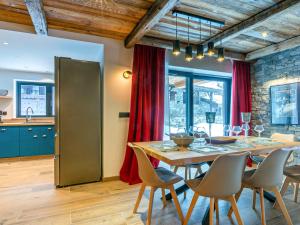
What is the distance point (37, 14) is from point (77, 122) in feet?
5.12

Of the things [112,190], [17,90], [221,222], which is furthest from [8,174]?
[221,222]

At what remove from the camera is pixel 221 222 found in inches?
80.4

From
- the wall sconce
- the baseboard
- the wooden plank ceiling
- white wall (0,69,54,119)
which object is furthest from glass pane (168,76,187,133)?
white wall (0,69,54,119)

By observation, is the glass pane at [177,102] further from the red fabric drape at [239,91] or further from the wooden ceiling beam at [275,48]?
the wooden ceiling beam at [275,48]

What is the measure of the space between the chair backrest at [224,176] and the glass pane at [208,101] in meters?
2.75

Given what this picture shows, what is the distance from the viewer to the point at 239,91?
4469 mm

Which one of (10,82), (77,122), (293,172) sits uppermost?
(10,82)

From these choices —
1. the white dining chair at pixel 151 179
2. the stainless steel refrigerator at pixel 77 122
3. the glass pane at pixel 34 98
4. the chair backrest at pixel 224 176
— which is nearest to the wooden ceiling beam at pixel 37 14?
the stainless steel refrigerator at pixel 77 122

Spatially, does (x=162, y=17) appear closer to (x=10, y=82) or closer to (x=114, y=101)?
(x=114, y=101)

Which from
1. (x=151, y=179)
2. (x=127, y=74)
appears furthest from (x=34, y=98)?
(x=151, y=179)

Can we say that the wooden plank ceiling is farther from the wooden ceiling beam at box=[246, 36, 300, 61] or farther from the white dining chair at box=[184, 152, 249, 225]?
the white dining chair at box=[184, 152, 249, 225]

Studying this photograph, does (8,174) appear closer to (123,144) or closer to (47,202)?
(47,202)

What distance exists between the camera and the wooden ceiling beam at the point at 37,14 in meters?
2.06

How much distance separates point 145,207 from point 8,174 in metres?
2.86
